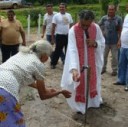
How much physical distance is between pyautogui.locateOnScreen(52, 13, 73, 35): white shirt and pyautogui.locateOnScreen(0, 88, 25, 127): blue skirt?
6366mm

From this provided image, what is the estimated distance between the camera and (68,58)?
679cm

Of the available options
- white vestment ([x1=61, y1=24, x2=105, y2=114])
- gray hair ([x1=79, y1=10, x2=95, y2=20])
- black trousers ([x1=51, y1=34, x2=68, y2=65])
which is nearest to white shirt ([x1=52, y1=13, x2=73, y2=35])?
black trousers ([x1=51, y1=34, x2=68, y2=65])

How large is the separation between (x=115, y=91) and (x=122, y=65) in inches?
28.2

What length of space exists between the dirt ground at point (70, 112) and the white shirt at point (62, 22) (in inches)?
109

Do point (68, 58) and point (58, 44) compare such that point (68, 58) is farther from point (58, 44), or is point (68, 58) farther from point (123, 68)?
point (58, 44)

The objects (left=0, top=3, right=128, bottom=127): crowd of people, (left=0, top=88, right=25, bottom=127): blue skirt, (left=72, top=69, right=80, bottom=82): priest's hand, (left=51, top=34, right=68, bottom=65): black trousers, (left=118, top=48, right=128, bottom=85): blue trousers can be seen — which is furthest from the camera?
(left=51, top=34, right=68, bottom=65): black trousers

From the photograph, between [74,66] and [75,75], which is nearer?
[75,75]

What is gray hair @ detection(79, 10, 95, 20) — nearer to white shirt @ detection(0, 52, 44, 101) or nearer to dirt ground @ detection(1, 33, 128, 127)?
dirt ground @ detection(1, 33, 128, 127)

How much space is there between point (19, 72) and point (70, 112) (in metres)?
2.75

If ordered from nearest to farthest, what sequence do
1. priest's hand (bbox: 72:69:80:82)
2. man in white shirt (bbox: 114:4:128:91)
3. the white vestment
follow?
priest's hand (bbox: 72:69:80:82), the white vestment, man in white shirt (bbox: 114:4:128:91)

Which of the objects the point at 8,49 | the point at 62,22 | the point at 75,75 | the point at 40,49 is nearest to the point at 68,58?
the point at 75,75

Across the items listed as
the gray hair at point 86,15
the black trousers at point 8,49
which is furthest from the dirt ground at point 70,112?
the black trousers at point 8,49

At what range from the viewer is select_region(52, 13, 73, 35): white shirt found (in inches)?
422

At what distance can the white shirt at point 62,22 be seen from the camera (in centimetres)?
1071
